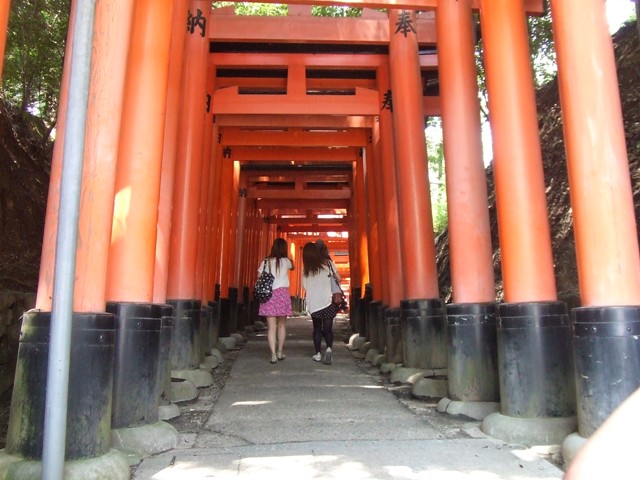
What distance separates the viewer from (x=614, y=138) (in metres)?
2.96

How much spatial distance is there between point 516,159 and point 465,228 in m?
0.77

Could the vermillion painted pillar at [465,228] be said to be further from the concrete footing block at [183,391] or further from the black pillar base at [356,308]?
the black pillar base at [356,308]

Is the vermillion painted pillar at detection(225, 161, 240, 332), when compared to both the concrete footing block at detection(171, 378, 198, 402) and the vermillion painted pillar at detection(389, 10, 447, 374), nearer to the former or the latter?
the vermillion painted pillar at detection(389, 10, 447, 374)

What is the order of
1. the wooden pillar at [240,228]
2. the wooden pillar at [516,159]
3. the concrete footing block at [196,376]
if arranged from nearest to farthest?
the wooden pillar at [516,159] < the concrete footing block at [196,376] < the wooden pillar at [240,228]

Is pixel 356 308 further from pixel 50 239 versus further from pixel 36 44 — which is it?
pixel 50 239

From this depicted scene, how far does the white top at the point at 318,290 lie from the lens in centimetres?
670

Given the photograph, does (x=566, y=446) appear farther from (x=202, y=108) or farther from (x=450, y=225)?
(x=202, y=108)

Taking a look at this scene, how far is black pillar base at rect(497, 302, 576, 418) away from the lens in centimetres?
338

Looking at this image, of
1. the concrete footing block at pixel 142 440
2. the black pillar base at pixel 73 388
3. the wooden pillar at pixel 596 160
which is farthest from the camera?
the concrete footing block at pixel 142 440

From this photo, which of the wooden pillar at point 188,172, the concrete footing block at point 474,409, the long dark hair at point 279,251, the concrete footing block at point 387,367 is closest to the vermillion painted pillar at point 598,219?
the concrete footing block at point 474,409

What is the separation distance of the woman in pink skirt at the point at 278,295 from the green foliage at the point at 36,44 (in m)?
4.07

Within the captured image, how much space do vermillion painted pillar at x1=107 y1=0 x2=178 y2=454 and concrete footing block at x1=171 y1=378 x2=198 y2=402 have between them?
1.18m

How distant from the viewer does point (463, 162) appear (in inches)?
173

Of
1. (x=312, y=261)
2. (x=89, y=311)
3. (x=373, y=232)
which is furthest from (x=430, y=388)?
(x=373, y=232)
